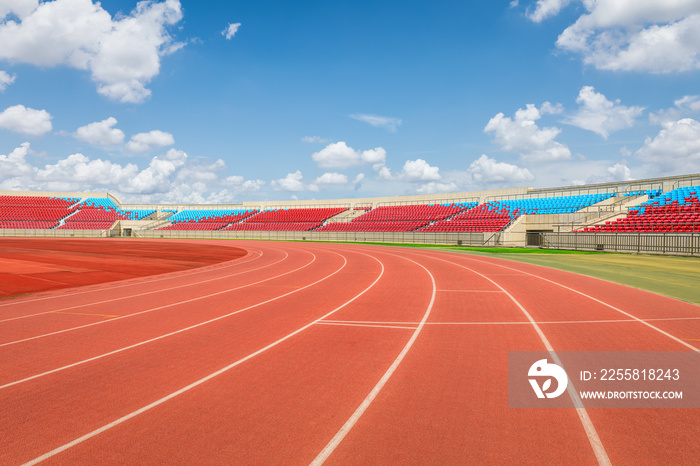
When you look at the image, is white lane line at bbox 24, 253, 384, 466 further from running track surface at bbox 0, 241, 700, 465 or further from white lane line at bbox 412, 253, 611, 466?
white lane line at bbox 412, 253, 611, 466

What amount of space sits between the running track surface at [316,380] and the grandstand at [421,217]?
24.3m

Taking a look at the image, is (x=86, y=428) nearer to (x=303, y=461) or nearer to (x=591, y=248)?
(x=303, y=461)

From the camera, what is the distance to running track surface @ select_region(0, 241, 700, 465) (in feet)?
11.7

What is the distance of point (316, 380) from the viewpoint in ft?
16.7

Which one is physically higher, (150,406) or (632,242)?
(632,242)

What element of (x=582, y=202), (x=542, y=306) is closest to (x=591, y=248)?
(x=582, y=202)

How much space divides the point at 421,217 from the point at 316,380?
52.4 metres

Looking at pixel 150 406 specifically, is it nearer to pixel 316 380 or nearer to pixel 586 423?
pixel 316 380

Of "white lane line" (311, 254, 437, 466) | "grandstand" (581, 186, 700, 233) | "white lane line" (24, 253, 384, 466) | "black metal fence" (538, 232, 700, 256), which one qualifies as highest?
"grandstand" (581, 186, 700, 233)

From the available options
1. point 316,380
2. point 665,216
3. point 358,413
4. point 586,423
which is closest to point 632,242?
point 665,216

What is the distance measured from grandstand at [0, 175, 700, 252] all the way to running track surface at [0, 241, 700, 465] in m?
24.3

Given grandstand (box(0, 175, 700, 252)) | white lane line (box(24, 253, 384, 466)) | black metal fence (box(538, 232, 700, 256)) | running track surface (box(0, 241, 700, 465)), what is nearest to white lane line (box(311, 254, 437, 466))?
running track surface (box(0, 241, 700, 465))

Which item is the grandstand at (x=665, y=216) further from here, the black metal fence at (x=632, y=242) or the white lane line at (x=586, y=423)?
the white lane line at (x=586, y=423)

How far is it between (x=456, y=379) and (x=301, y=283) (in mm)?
9223
